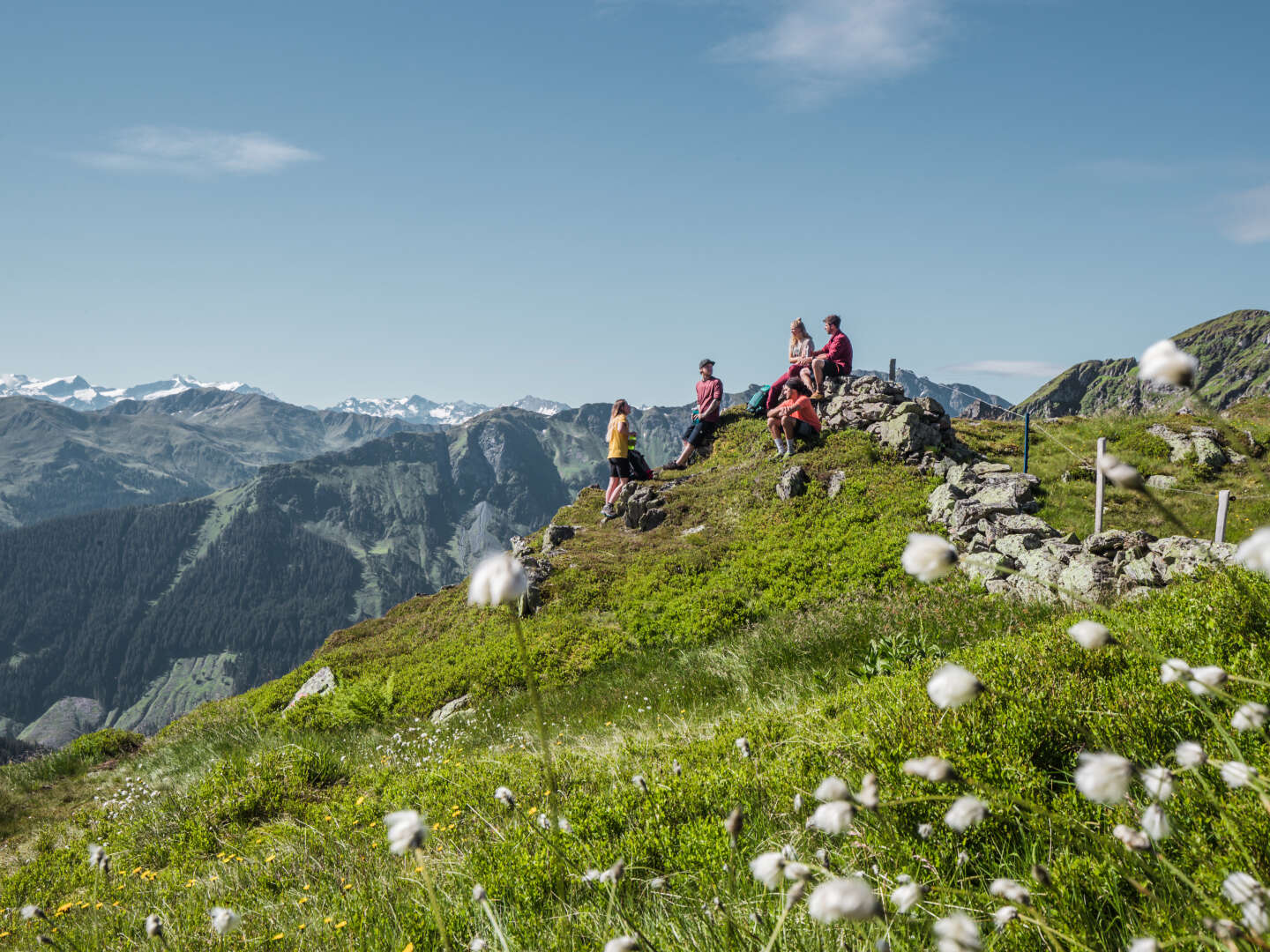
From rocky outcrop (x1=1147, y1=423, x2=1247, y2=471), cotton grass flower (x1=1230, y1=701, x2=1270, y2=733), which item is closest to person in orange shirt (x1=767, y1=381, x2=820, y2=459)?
rocky outcrop (x1=1147, y1=423, x2=1247, y2=471)

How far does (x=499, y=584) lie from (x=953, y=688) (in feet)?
3.96

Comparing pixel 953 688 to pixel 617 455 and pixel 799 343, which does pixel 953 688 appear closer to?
pixel 617 455

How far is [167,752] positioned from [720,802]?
14.2 metres

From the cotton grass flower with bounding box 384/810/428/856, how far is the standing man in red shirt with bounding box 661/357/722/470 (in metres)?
22.3

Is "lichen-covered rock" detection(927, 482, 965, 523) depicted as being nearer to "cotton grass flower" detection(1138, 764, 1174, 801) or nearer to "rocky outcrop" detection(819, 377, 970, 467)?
"rocky outcrop" detection(819, 377, 970, 467)

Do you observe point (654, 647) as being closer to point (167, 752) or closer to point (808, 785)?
point (808, 785)

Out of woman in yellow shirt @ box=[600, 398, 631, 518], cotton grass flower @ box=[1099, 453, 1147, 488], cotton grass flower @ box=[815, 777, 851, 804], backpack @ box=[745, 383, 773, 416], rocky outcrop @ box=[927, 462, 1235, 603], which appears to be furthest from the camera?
backpack @ box=[745, 383, 773, 416]

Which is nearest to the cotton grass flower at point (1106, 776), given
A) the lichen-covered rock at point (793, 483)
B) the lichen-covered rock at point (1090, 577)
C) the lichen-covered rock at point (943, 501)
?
the lichen-covered rock at point (1090, 577)

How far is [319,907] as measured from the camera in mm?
4309

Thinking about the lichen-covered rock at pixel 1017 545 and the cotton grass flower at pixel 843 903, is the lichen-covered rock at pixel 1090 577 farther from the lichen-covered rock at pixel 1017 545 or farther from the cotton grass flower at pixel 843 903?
the cotton grass flower at pixel 843 903

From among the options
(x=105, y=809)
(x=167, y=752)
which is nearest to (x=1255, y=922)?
(x=105, y=809)

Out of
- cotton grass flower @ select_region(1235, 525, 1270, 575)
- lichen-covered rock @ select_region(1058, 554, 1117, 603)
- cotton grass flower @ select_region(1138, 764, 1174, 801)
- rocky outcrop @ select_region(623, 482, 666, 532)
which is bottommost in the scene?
rocky outcrop @ select_region(623, 482, 666, 532)

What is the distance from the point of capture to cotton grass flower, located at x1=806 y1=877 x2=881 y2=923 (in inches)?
52.5

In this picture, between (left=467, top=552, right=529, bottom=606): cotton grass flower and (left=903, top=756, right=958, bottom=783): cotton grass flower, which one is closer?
(left=903, top=756, right=958, bottom=783): cotton grass flower
